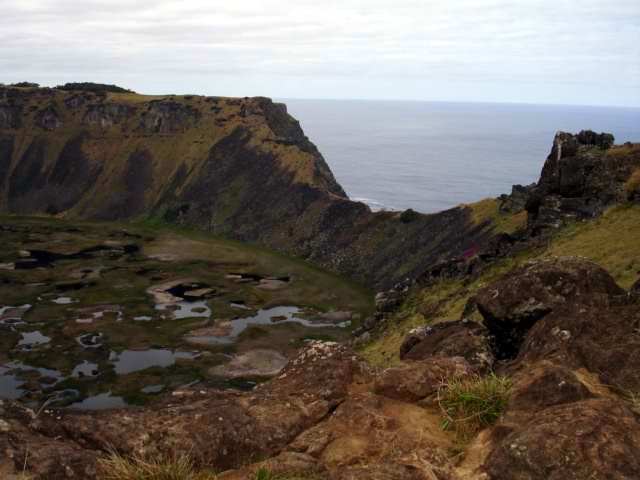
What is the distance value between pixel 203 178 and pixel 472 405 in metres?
142

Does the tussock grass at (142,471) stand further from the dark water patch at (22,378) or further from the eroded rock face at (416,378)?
the dark water patch at (22,378)

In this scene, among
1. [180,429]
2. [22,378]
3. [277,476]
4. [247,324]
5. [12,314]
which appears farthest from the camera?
[12,314]

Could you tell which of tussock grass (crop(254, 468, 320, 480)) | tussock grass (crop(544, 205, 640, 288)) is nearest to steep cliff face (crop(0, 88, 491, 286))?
tussock grass (crop(544, 205, 640, 288))

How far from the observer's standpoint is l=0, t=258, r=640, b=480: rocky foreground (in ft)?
29.6

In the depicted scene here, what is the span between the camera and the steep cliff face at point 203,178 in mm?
103938

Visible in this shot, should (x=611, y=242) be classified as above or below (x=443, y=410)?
below

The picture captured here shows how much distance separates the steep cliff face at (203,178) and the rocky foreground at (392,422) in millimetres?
73923

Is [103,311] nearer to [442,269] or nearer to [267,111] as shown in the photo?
[442,269]

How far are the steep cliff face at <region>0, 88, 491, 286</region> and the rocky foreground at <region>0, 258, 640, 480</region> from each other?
73923 millimetres

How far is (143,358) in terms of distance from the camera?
210ft

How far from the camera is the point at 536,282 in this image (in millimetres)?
19188

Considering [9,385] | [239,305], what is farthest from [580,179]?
[9,385]

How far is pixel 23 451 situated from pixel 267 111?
160131 mm

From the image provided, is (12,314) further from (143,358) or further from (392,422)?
(392,422)
